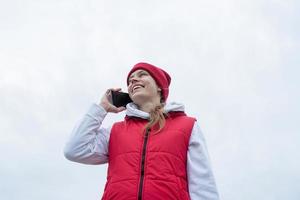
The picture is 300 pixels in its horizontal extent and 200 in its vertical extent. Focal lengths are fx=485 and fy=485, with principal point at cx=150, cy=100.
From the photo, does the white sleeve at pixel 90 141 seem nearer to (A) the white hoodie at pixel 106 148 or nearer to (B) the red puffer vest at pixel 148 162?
(A) the white hoodie at pixel 106 148

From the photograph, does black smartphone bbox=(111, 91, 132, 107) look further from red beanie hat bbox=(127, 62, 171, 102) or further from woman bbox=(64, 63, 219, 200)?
red beanie hat bbox=(127, 62, 171, 102)

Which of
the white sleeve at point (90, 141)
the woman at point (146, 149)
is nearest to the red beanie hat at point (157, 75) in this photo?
the woman at point (146, 149)

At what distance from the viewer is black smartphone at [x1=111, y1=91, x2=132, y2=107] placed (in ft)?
17.7

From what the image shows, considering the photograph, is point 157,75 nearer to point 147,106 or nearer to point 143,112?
point 147,106

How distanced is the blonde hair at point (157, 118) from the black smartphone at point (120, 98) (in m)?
0.40

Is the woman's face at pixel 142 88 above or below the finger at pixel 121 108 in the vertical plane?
above

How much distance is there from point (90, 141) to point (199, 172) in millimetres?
1167

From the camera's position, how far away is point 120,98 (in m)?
5.43

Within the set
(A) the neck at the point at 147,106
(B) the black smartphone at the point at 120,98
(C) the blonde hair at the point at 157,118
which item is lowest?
(C) the blonde hair at the point at 157,118

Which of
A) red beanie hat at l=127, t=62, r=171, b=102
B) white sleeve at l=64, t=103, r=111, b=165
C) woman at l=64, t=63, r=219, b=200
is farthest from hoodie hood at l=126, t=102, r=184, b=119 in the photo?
red beanie hat at l=127, t=62, r=171, b=102

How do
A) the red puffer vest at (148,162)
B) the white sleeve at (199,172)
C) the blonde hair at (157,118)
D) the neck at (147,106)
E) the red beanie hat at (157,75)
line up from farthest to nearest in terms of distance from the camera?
1. the red beanie hat at (157,75)
2. the neck at (147,106)
3. the blonde hair at (157,118)
4. the white sleeve at (199,172)
5. the red puffer vest at (148,162)

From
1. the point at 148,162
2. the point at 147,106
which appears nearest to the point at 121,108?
the point at 147,106

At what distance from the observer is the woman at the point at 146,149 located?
4.41 m

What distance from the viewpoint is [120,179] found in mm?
4488
